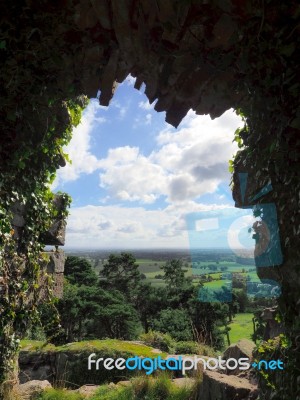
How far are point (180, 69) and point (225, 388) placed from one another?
150 inches

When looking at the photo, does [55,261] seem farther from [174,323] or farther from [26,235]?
[174,323]

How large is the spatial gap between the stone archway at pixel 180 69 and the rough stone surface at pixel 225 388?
2.40 m

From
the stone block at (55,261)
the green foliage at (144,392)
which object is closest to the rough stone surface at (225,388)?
the green foliage at (144,392)

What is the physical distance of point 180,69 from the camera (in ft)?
7.80

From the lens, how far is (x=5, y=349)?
3492 millimetres

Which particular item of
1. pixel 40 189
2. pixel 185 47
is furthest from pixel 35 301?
pixel 185 47

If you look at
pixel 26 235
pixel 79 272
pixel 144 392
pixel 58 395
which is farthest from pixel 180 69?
pixel 79 272

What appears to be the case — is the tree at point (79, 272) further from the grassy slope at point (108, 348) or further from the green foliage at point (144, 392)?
the green foliage at point (144, 392)

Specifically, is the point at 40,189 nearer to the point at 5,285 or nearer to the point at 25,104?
the point at 5,285

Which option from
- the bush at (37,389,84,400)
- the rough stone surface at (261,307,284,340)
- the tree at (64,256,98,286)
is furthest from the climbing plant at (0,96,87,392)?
the tree at (64,256,98,286)

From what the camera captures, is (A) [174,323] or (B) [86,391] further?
(A) [174,323]

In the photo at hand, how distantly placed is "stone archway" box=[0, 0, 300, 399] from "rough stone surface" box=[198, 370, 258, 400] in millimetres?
2403

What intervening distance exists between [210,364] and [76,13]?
5.85 meters

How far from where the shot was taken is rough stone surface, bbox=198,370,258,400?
4.04 meters
